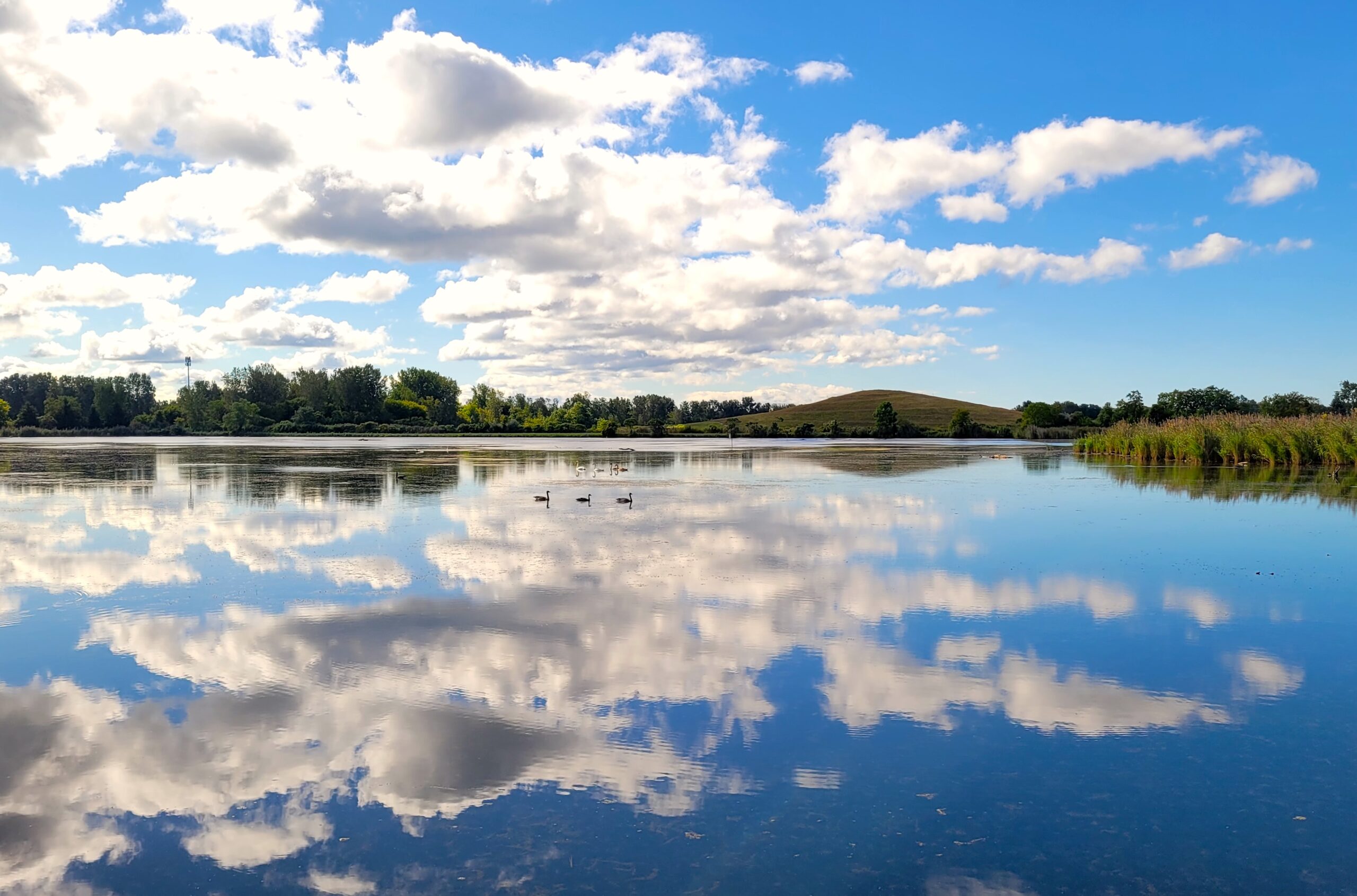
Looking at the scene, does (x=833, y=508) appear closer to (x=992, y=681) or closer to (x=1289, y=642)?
(x=1289, y=642)

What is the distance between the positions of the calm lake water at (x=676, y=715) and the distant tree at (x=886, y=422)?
91.3 metres

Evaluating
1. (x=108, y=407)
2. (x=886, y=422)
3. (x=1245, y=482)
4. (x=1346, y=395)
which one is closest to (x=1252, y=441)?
(x=1245, y=482)

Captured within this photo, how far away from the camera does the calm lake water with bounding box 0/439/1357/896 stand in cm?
431

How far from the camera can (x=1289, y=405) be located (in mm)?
70312

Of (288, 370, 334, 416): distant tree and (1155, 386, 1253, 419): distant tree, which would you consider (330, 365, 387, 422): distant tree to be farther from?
(1155, 386, 1253, 419): distant tree

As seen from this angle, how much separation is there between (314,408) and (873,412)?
83.7 metres

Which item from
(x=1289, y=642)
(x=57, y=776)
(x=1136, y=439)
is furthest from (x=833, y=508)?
(x=1136, y=439)

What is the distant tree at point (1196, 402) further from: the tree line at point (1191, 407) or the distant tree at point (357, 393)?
the distant tree at point (357, 393)

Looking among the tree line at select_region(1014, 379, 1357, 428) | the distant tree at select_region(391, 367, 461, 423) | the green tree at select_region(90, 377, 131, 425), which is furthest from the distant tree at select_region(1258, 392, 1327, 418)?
the green tree at select_region(90, 377, 131, 425)

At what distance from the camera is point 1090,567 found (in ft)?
39.8

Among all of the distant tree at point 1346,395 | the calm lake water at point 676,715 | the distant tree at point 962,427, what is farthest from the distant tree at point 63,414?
the distant tree at point 1346,395

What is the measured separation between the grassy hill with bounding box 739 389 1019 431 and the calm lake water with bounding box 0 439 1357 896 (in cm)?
10264

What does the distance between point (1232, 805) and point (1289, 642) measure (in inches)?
173

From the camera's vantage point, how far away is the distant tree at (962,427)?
101250mm
